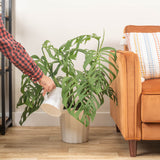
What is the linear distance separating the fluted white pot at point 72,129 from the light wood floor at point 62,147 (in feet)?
0.15

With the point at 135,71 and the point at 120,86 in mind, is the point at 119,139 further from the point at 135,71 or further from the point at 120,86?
the point at 135,71

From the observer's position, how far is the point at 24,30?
2627mm

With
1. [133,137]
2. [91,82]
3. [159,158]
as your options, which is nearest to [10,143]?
[91,82]

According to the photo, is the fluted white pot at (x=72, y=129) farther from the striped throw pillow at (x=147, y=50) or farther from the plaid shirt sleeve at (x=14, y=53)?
the plaid shirt sleeve at (x=14, y=53)

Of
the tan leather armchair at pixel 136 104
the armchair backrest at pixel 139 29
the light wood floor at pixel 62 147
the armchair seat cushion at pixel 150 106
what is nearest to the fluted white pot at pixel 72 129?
the light wood floor at pixel 62 147

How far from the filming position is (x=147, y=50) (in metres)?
2.18

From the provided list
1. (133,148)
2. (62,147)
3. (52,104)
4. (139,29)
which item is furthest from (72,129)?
(139,29)

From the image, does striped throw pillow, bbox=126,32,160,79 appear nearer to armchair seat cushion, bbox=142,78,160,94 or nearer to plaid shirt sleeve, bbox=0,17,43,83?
armchair seat cushion, bbox=142,78,160,94

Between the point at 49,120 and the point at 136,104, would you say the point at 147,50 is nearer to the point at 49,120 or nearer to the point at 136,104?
the point at 136,104

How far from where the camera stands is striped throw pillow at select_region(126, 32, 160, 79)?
7.04 ft

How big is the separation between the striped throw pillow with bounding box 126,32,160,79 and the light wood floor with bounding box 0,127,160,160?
518 millimetres

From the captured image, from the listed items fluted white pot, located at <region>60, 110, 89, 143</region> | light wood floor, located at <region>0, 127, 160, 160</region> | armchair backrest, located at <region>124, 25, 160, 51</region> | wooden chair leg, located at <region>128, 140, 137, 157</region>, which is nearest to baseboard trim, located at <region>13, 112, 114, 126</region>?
light wood floor, located at <region>0, 127, 160, 160</region>

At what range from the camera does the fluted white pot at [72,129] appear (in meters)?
2.08

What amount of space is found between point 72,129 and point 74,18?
3.39 ft
